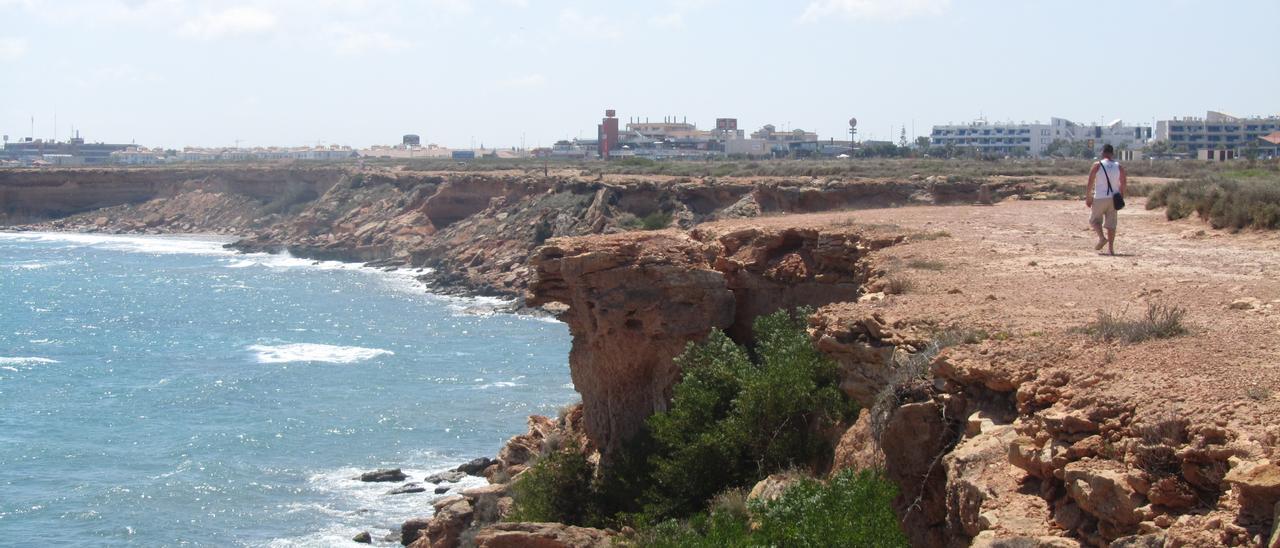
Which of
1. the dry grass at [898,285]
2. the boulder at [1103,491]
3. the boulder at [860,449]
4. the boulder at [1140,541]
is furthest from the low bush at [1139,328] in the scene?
the dry grass at [898,285]

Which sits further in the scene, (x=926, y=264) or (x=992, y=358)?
(x=926, y=264)

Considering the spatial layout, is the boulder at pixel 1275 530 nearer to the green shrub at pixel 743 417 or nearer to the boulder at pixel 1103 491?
the boulder at pixel 1103 491

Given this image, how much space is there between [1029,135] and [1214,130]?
16.3 metres

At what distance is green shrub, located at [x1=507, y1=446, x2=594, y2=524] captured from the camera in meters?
15.1

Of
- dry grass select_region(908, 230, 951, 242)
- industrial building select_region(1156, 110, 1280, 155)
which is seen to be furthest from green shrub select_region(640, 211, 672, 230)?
industrial building select_region(1156, 110, 1280, 155)

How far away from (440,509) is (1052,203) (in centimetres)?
1335

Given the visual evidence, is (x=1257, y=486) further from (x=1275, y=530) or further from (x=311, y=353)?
(x=311, y=353)

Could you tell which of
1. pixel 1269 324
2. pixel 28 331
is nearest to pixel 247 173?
pixel 28 331

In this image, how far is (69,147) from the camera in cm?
19338

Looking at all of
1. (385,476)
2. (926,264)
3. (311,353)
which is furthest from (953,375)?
A: (311,353)

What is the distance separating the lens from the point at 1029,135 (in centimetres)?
11506

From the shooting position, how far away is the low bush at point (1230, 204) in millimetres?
15906

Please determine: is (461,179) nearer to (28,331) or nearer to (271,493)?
(28,331)

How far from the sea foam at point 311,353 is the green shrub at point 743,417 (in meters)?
24.1
